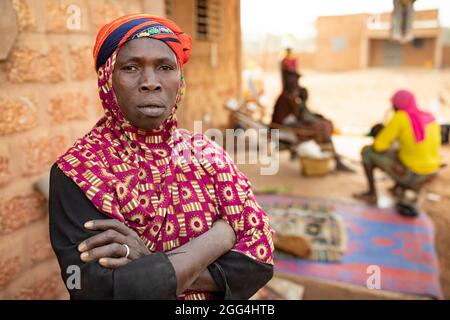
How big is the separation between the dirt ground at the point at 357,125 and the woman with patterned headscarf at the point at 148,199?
8.72ft

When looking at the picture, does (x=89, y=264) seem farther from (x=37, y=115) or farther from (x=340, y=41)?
(x=340, y=41)

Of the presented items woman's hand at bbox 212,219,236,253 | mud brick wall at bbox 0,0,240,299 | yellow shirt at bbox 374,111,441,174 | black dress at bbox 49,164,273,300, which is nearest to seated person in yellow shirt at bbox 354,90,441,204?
yellow shirt at bbox 374,111,441,174

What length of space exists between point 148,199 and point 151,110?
0.90 ft

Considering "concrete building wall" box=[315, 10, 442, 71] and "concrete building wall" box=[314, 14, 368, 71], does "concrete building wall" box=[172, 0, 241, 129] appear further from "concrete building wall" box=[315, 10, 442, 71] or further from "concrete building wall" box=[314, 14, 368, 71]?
"concrete building wall" box=[314, 14, 368, 71]

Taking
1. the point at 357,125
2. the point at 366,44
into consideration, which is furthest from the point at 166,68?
the point at 366,44

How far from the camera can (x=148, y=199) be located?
49.6 inches

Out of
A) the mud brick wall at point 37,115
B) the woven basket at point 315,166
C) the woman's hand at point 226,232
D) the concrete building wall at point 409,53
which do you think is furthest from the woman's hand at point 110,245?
the concrete building wall at point 409,53

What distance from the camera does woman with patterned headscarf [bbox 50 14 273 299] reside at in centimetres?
110

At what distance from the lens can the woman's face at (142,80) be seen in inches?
48.1

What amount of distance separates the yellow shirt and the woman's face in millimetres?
4011

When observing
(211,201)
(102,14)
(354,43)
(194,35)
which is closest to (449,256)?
(211,201)

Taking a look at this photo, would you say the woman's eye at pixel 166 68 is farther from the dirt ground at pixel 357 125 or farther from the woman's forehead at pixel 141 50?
the dirt ground at pixel 357 125

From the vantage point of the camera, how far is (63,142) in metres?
2.30
